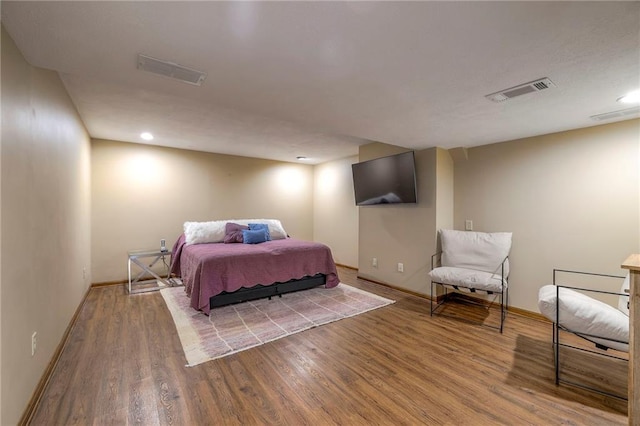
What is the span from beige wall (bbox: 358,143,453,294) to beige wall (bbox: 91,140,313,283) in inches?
93.4

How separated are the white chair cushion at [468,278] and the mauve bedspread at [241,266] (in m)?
1.62

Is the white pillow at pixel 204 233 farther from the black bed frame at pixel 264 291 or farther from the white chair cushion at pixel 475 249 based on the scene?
the white chair cushion at pixel 475 249

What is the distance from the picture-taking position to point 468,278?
3.04 meters

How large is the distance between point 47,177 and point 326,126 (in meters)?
2.42

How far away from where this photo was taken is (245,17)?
1.28m

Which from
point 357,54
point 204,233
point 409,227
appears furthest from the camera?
point 204,233

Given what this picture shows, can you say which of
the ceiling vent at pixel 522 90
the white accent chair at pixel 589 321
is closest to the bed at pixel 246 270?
the white accent chair at pixel 589 321

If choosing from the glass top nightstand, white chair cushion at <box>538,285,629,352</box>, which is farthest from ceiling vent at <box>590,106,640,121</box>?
the glass top nightstand

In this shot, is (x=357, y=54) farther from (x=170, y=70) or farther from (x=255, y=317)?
(x=255, y=317)

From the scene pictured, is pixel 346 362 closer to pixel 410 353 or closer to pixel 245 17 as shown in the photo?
pixel 410 353

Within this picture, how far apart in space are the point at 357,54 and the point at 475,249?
2853 millimetres

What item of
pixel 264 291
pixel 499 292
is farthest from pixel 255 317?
pixel 499 292

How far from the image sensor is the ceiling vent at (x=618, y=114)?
2379 millimetres

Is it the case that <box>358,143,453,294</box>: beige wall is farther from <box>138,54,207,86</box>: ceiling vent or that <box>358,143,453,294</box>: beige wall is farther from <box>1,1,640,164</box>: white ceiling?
<box>138,54,207,86</box>: ceiling vent
